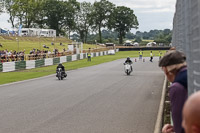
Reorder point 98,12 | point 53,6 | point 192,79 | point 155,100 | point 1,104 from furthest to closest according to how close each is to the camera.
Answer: point 98,12
point 53,6
point 155,100
point 1,104
point 192,79

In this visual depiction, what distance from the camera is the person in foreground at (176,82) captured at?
3.04 m

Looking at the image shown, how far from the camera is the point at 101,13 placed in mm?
133250

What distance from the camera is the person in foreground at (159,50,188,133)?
9.99 ft

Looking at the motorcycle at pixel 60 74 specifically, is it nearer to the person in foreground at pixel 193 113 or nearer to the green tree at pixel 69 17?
the person in foreground at pixel 193 113

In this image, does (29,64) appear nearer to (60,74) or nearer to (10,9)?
(60,74)

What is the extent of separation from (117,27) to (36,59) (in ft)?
324

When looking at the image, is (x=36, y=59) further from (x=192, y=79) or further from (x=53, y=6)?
(x=53, y=6)

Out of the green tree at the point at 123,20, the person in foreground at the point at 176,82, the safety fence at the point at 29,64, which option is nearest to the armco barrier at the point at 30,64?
the safety fence at the point at 29,64

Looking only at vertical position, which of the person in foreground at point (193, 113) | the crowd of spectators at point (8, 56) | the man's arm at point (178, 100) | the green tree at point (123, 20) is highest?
the green tree at point (123, 20)

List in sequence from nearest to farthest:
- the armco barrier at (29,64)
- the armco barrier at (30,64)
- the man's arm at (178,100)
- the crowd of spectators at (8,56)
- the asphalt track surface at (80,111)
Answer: the man's arm at (178,100) → the asphalt track surface at (80,111) → the armco barrier at (29,64) → the crowd of spectators at (8,56) → the armco barrier at (30,64)

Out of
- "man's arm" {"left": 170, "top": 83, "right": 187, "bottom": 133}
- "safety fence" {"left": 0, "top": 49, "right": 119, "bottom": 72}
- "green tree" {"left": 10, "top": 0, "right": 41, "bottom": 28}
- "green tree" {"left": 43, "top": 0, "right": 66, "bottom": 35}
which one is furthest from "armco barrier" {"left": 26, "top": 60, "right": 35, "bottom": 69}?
"green tree" {"left": 43, "top": 0, "right": 66, "bottom": 35}

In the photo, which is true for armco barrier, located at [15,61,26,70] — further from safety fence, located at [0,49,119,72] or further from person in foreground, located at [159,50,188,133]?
person in foreground, located at [159,50,188,133]

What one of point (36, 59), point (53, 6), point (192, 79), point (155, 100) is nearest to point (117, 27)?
point (53, 6)

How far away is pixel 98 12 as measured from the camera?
133250 millimetres
